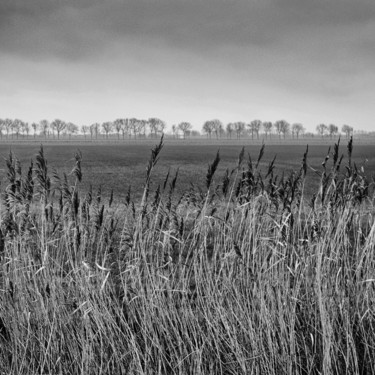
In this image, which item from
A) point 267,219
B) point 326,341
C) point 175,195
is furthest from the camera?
point 175,195

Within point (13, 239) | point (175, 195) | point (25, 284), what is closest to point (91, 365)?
point (25, 284)

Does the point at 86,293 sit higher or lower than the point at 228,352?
higher

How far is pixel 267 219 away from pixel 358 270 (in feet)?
6.38

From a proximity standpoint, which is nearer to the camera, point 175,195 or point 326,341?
→ point 326,341

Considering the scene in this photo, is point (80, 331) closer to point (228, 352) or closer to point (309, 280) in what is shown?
point (228, 352)

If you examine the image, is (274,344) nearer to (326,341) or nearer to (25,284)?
(326,341)

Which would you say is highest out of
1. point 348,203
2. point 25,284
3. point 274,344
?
point 348,203

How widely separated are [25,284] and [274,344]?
339cm

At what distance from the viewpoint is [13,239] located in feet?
17.3

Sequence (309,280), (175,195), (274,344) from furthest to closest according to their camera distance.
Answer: (175,195) < (309,280) < (274,344)

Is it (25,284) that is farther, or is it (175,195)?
(175,195)

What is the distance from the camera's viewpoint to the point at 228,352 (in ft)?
15.3

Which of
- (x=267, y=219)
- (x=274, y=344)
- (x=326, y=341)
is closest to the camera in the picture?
(x=326, y=341)

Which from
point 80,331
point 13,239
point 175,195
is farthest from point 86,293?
point 175,195
